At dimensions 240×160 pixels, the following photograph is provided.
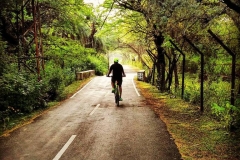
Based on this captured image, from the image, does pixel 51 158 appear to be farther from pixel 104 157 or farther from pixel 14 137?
pixel 14 137

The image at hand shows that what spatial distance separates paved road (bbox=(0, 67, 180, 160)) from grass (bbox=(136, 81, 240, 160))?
14.3 inches

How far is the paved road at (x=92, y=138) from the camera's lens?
19.7 feet

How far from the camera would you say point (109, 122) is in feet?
30.5

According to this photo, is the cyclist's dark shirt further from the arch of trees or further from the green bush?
the green bush

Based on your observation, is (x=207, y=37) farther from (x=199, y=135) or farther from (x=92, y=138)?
(x=92, y=138)

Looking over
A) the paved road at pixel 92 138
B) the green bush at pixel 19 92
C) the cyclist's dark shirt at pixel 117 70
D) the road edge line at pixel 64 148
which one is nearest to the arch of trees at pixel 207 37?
the paved road at pixel 92 138

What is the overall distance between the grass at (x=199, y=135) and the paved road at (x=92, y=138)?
0.36m

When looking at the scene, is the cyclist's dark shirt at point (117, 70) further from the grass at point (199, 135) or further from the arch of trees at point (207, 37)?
the arch of trees at point (207, 37)

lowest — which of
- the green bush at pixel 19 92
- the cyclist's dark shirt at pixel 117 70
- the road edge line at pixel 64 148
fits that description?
the road edge line at pixel 64 148

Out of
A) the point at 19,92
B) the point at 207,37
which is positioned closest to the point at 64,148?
the point at 19,92

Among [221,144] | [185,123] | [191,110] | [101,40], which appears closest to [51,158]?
[221,144]

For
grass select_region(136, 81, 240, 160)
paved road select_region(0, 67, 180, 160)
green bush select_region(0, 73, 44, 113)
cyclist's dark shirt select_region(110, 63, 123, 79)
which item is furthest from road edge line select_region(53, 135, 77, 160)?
cyclist's dark shirt select_region(110, 63, 123, 79)

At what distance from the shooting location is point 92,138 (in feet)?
24.0

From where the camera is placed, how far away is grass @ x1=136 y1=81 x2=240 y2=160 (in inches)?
235
